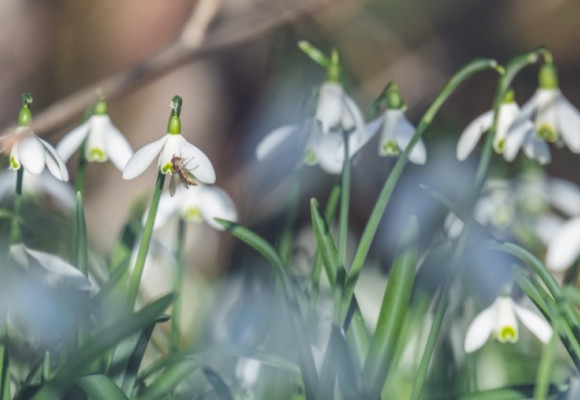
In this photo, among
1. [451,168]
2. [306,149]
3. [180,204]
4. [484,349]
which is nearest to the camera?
[306,149]

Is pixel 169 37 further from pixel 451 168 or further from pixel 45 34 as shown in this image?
pixel 451 168

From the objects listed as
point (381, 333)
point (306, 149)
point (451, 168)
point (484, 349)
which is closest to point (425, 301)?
point (381, 333)

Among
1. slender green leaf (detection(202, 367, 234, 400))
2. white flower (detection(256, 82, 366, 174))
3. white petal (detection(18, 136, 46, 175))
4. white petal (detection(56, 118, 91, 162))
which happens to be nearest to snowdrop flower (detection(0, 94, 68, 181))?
white petal (detection(18, 136, 46, 175))

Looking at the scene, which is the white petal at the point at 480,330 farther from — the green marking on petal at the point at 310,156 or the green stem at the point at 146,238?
the green stem at the point at 146,238

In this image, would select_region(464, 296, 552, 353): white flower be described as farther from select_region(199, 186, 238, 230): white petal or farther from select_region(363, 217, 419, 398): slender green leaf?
select_region(199, 186, 238, 230): white petal

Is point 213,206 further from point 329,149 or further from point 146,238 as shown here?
point 146,238

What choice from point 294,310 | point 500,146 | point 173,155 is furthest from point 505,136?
point 173,155
